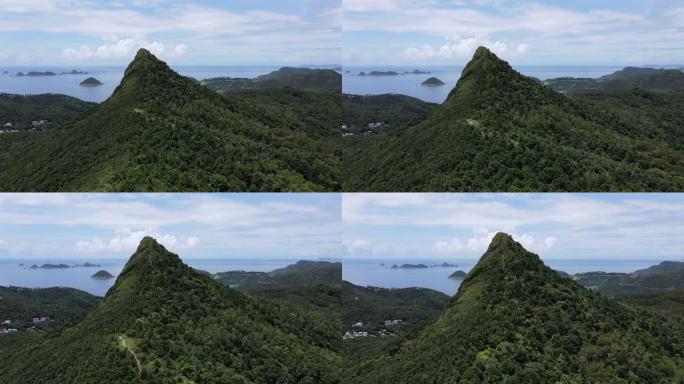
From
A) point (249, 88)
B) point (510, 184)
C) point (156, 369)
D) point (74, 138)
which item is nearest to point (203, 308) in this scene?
point (156, 369)

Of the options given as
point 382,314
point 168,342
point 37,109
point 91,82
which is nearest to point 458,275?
point 382,314

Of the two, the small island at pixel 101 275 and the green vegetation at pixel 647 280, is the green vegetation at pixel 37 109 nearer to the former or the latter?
the small island at pixel 101 275

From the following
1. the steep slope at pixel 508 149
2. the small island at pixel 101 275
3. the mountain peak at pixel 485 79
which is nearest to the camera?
the steep slope at pixel 508 149

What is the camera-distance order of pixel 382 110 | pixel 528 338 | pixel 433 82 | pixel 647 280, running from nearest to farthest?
1. pixel 528 338
2. pixel 433 82
3. pixel 382 110
4. pixel 647 280

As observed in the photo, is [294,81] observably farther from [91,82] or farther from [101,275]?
[101,275]

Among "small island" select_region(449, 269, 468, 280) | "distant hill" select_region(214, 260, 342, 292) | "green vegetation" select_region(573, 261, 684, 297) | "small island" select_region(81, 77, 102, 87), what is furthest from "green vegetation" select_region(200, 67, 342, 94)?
"green vegetation" select_region(573, 261, 684, 297)

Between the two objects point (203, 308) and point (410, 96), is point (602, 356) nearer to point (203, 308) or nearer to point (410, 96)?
point (203, 308)

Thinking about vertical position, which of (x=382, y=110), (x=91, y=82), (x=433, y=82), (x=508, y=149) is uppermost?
(x=91, y=82)

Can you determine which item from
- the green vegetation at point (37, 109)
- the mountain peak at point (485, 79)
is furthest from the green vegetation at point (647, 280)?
the green vegetation at point (37, 109)
